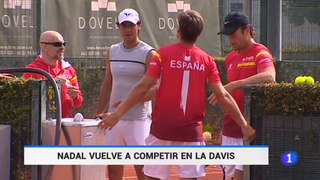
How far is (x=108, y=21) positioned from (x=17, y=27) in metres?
1.64

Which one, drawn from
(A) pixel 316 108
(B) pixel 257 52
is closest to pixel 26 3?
(B) pixel 257 52

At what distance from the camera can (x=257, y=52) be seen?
693 cm

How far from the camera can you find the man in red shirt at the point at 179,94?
607 centimetres

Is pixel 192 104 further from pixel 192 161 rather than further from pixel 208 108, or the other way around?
pixel 208 108

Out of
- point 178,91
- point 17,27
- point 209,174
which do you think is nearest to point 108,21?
point 17,27

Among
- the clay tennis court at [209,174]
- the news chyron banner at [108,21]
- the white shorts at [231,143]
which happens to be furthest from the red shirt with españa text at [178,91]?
the news chyron banner at [108,21]

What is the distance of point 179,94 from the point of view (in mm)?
6066

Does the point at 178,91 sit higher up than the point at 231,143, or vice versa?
the point at 178,91

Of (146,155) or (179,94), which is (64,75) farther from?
(179,94)

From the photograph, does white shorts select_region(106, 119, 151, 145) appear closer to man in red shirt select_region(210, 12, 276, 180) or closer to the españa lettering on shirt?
man in red shirt select_region(210, 12, 276, 180)

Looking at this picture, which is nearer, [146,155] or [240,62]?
[146,155]

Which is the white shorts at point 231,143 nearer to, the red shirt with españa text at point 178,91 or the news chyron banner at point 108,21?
the red shirt with españa text at point 178,91

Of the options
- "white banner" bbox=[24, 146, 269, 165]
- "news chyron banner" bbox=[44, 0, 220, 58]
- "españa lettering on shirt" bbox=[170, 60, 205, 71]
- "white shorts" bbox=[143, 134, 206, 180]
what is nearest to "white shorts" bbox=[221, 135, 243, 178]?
"white banner" bbox=[24, 146, 269, 165]

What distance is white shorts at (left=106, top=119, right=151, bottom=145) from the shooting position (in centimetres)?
737
